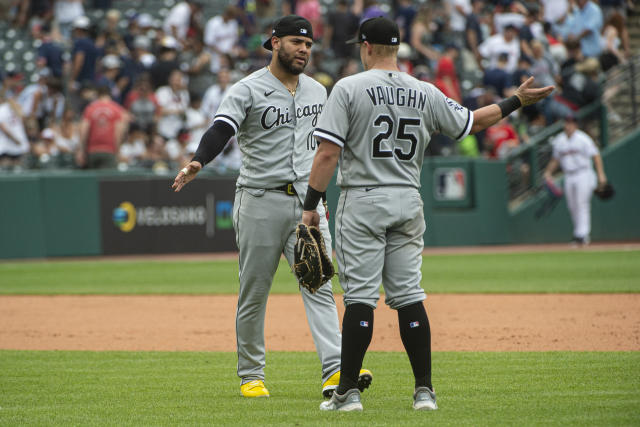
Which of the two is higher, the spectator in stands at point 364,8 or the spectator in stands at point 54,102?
the spectator in stands at point 364,8

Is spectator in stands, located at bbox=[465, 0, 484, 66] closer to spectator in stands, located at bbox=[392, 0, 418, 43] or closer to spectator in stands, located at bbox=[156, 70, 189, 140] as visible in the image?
spectator in stands, located at bbox=[392, 0, 418, 43]

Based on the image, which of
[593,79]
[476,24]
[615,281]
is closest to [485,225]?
[593,79]

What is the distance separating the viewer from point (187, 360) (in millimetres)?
7301

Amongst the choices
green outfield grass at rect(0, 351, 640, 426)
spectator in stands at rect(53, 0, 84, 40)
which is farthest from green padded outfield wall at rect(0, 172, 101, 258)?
green outfield grass at rect(0, 351, 640, 426)

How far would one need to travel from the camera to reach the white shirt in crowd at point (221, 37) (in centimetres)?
2080

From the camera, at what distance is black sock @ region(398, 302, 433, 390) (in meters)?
5.06

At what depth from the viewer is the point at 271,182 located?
227 inches

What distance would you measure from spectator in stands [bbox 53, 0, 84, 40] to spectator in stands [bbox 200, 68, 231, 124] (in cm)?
497

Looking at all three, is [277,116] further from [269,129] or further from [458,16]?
[458,16]

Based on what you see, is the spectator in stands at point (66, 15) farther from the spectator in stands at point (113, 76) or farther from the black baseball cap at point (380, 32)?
the black baseball cap at point (380, 32)

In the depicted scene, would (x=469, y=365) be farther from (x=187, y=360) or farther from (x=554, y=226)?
(x=554, y=226)

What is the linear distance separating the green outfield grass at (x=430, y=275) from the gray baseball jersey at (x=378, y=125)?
6.61m

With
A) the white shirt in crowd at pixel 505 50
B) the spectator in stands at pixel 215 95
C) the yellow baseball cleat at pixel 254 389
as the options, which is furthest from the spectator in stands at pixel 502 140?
the yellow baseball cleat at pixel 254 389

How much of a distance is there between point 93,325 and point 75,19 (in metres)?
13.6
